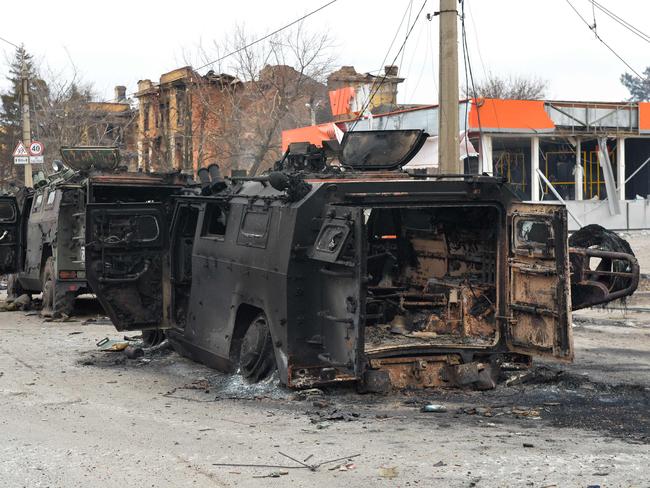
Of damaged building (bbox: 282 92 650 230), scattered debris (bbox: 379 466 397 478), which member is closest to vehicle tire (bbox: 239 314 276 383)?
scattered debris (bbox: 379 466 397 478)

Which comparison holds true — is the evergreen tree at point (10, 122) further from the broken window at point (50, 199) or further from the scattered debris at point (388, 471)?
the scattered debris at point (388, 471)

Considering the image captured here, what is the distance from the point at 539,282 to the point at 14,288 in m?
12.7

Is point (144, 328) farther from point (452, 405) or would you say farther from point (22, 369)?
point (452, 405)

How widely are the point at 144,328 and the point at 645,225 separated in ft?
80.3

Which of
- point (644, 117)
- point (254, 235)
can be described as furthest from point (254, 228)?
point (644, 117)

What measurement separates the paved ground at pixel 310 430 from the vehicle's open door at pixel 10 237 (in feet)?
23.9

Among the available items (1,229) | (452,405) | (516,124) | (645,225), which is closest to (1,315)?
(1,229)

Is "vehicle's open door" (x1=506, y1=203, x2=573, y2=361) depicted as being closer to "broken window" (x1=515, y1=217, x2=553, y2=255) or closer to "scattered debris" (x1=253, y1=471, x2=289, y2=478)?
"broken window" (x1=515, y1=217, x2=553, y2=255)

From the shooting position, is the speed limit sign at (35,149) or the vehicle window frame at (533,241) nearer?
the vehicle window frame at (533,241)

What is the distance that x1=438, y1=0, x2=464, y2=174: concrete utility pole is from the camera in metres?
13.2

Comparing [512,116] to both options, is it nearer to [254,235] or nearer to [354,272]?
[254,235]

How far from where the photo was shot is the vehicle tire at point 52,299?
52.2 feet

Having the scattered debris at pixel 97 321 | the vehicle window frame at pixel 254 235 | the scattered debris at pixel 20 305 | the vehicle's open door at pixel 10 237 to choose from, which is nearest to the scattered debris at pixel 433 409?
the vehicle window frame at pixel 254 235

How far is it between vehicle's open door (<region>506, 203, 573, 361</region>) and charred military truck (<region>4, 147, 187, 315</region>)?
5667 mm
